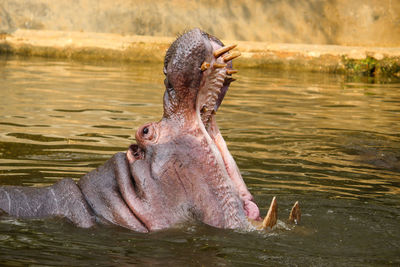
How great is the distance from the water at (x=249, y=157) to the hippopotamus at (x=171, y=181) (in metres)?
0.09

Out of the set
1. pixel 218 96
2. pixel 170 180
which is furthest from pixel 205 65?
pixel 170 180

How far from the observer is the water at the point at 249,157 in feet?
11.6

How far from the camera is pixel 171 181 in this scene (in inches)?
149

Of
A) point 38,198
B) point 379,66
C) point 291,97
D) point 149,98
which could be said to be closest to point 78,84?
point 149,98

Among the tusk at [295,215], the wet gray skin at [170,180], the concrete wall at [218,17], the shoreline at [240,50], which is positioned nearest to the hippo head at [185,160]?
the wet gray skin at [170,180]

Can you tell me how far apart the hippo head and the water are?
Answer: 122mm

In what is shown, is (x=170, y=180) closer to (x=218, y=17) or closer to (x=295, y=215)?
(x=295, y=215)

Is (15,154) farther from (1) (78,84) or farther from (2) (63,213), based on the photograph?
(1) (78,84)

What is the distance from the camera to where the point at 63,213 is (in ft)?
12.7

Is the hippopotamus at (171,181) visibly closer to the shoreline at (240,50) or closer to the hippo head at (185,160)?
the hippo head at (185,160)

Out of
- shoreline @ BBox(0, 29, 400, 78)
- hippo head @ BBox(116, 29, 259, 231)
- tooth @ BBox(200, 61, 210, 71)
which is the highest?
shoreline @ BBox(0, 29, 400, 78)

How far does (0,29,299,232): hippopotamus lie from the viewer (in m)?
3.78

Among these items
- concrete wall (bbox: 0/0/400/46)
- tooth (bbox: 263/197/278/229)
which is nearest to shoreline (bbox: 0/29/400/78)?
concrete wall (bbox: 0/0/400/46)

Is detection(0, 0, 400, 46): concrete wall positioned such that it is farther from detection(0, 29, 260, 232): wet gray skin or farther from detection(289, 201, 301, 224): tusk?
Result: detection(289, 201, 301, 224): tusk
